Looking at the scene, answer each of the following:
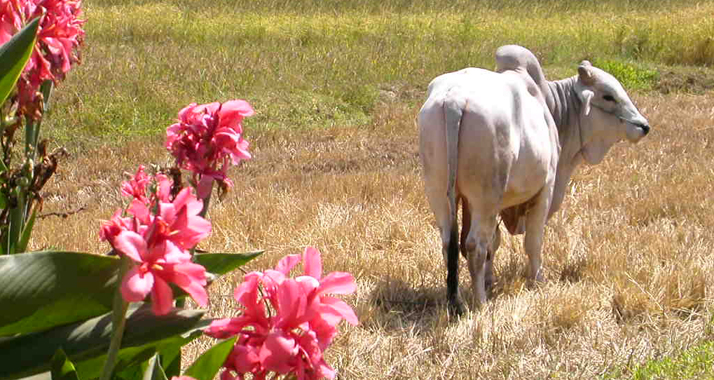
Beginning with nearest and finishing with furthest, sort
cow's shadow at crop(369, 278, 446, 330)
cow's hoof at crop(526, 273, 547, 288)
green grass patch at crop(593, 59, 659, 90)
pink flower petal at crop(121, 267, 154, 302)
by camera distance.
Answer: pink flower petal at crop(121, 267, 154, 302) < cow's shadow at crop(369, 278, 446, 330) < cow's hoof at crop(526, 273, 547, 288) < green grass patch at crop(593, 59, 659, 90)

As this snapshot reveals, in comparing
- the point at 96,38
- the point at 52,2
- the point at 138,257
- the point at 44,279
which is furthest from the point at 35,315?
the point at 96,38

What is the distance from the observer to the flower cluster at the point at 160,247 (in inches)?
46.6

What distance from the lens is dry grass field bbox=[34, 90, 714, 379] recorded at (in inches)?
180

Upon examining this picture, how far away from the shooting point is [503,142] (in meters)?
5.05

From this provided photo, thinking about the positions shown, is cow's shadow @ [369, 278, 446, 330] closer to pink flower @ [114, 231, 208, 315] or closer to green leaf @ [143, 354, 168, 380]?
green leaf @ [143, 354, 168, 380]

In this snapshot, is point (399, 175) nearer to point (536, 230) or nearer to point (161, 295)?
point (536, 230)

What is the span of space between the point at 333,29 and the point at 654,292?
12.3m

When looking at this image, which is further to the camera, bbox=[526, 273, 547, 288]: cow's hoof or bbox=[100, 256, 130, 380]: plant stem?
bbox=[526, 273, 547, 288]: cow's hoof

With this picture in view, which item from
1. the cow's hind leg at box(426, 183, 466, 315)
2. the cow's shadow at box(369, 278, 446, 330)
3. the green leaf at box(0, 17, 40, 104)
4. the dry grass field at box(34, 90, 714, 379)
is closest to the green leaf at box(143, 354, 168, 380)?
the green leaf at box(0, 17, 40, 104)

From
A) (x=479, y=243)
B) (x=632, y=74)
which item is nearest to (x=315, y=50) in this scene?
(x=632, y=74)

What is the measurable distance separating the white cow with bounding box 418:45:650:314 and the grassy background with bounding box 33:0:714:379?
0.35 metres

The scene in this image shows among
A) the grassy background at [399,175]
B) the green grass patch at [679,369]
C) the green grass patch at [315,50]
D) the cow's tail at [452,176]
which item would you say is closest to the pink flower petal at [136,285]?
the grassy background at [399,175]

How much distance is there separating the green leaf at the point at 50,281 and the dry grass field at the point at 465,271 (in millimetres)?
2138

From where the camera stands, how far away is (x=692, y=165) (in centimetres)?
862
